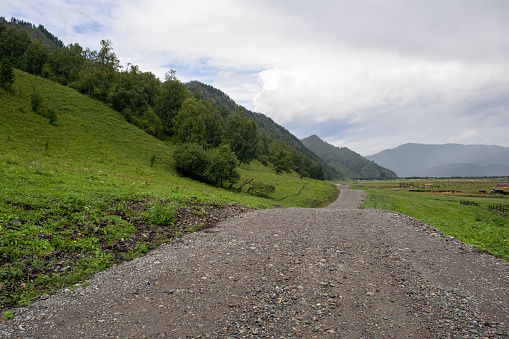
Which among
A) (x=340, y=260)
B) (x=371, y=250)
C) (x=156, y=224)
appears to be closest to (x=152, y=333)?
(x=340, y=260)

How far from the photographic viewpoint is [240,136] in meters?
75.2

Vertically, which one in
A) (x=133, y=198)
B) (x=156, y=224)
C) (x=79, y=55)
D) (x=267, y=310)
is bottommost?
(x=267, y=310)

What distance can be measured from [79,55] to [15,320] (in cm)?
10462

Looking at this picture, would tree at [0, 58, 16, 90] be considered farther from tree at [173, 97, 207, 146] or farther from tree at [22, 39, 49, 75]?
tree at [22, 39, 49, 75]

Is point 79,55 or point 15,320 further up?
point 79,55

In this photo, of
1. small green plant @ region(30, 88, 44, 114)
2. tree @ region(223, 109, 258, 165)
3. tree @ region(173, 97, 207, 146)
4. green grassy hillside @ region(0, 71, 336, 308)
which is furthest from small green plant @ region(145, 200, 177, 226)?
tree @ region(223, 109, 258, 165)

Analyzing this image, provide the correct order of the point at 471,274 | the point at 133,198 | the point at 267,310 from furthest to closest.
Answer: the point at 133,198
the point at 471,274
the point at 267,310

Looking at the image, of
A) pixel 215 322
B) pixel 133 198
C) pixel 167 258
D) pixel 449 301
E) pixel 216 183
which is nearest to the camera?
pixel 215 322

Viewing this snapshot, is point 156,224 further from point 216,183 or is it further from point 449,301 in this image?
point 216,183

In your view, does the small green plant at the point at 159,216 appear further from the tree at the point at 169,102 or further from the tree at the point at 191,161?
the tree at the point at 169,102

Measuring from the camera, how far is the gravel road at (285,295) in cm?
624

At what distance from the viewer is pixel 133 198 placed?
18078mm

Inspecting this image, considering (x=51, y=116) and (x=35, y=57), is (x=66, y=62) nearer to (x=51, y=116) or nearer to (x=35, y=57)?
(x=35, y=57)

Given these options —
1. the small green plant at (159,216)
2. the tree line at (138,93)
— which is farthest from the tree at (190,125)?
the small green plant at (159,216)
